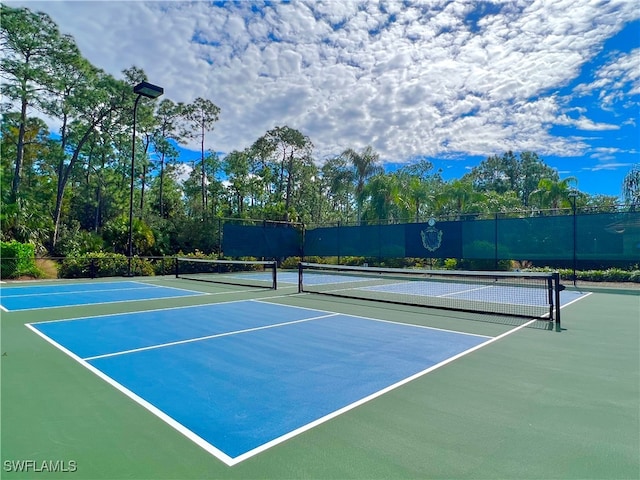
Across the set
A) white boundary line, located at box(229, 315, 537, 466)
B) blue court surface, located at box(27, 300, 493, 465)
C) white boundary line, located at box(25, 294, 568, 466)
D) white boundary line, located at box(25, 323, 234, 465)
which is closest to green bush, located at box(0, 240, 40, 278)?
blue court surface, located at box(27, 300, 493, 465)

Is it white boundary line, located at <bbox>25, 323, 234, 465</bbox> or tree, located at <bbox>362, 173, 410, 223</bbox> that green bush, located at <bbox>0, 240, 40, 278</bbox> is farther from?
tree, located at <bbox>362, 173, 410, 223</bbox>

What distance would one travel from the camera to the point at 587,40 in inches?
425

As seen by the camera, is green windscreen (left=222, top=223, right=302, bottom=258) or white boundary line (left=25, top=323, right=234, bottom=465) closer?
white boundary line (left=25, top=323, right=234, bottom=465)

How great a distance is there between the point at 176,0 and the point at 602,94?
52.1 ft

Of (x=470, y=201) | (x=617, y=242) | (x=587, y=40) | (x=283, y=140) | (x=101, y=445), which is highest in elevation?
(x=283, y=140)

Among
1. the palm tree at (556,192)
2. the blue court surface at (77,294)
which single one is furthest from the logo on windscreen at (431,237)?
the blue court surface at (77,294)

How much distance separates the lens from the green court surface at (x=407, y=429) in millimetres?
2365

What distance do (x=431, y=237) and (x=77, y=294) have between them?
13.2 m

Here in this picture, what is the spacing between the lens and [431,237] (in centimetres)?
1673

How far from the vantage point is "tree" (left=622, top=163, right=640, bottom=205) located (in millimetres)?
20828

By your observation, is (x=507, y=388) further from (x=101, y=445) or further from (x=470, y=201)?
(x=470, y=201)

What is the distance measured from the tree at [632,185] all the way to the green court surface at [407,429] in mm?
20964

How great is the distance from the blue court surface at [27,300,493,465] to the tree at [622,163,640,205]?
21.3m

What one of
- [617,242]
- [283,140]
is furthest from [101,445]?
[283,140]
